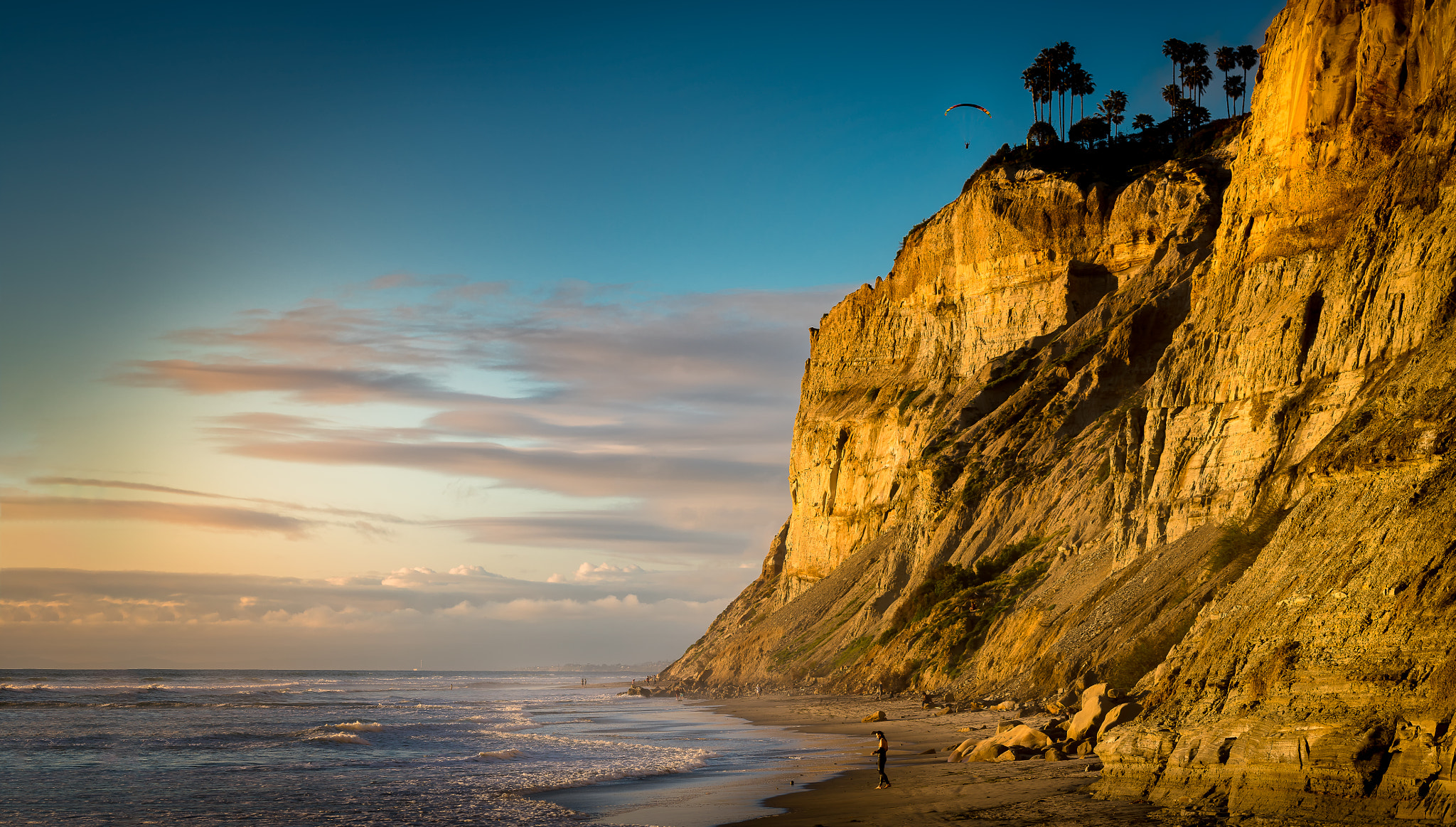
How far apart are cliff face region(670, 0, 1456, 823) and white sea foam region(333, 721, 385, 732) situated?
73.8 ft

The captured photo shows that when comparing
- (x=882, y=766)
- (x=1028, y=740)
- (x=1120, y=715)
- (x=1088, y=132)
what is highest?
(x=1088, y=132)

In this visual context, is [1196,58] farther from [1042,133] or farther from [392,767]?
[392,767]

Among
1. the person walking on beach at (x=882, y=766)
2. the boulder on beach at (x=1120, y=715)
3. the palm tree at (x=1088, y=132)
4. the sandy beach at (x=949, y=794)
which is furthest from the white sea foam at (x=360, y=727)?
the palm tree at (x=1088, y=132)

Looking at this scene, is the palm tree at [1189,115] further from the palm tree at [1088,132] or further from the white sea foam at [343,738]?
the white sea foam at [343,738]

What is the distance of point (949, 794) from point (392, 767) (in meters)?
20.3

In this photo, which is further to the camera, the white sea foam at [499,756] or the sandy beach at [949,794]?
the white sea foam at [499,756]

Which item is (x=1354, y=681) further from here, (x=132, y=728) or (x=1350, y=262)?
(x=132, y=728)

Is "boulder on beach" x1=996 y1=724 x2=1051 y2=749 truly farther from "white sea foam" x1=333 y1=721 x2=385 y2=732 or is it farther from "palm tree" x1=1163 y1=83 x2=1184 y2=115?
"palm tree" x1=1163 y1=83 x2=1184 y2=115

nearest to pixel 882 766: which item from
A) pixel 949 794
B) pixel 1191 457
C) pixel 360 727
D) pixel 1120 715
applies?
pixel 949 794

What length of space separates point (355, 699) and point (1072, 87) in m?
83.3

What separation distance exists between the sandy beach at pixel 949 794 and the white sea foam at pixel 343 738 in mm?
22110

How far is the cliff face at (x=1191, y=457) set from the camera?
50.1 feet

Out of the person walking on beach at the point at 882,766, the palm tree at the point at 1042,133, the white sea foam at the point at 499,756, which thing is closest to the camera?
the person walking on beach at the point at 882,766

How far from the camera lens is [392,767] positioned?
3262 centimetres
